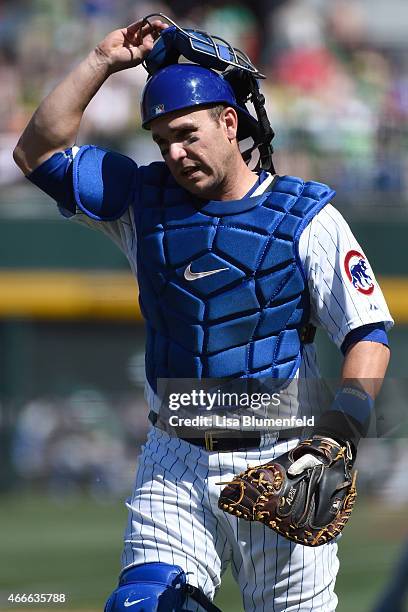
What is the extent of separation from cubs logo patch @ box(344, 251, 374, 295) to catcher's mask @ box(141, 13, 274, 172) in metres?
0.46

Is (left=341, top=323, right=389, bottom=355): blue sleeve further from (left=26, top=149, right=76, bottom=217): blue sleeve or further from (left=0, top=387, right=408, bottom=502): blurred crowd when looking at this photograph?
(left=0, top=387, right=408, bottom=502): blurred crowd

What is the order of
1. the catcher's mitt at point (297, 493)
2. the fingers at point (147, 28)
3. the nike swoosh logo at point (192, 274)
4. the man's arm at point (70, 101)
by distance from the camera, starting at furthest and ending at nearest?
the fingers at point (147, 28) → the man's arm at point (70, 101) → the nike swoosh logo at point (192, 274) → the catcher's mitt at point (297, 493)

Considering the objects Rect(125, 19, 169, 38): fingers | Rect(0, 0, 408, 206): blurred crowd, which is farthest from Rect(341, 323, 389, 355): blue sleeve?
Rect(0, 0, 408, 206): blurred crowd

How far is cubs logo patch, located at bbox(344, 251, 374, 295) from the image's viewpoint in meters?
3.43

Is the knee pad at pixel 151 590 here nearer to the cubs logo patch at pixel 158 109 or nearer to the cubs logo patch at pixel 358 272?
the cubs logo patch at pixel 358 272

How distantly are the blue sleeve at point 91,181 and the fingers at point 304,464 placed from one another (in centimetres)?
102

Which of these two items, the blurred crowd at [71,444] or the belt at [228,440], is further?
the blurred crowd at [71,444]

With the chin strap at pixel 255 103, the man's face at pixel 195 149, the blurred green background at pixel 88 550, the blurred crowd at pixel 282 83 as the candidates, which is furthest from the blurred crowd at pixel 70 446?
the man's face at pixel 195 149

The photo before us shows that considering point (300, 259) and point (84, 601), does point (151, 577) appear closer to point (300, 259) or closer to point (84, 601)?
point (300, 259)

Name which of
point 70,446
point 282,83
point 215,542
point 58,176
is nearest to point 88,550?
point 70,446

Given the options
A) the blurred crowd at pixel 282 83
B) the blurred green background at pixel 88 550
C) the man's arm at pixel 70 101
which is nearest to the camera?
the man's arm at pixel 70 101

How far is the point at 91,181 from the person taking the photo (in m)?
3.62

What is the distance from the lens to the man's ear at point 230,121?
3562 mm

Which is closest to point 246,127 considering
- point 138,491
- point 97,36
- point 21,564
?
point 138,491
